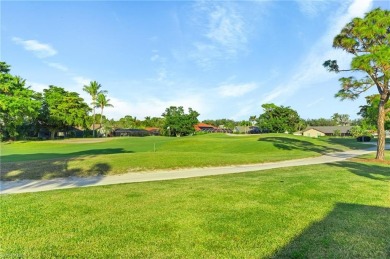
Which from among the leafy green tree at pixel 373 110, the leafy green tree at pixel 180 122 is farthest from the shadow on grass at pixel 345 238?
the leafy green tree at pixel 180 122

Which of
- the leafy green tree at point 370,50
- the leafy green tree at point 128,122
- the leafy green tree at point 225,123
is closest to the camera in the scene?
the leafy green tree at point 370,50

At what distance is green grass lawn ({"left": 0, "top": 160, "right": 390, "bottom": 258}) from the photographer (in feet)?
14.1

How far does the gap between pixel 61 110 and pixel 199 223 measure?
2704 inches

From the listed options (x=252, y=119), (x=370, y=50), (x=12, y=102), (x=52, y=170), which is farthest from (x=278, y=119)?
(x=12, y=102)

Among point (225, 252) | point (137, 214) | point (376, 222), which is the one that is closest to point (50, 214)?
point (137, 214)

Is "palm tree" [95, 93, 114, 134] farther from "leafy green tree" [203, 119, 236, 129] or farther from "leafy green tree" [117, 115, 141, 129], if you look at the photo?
"leafy green tree" [203, 119, 236, 129]

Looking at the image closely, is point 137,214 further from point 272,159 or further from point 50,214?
point 272,159

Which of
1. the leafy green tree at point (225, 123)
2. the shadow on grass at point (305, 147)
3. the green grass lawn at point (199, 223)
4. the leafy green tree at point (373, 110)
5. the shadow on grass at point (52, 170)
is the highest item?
the leafy green tree at point (225, 123)

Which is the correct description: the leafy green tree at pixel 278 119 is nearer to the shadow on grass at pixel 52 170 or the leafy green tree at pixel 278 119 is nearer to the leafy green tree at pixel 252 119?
the leafy green tree at pixel 252 119

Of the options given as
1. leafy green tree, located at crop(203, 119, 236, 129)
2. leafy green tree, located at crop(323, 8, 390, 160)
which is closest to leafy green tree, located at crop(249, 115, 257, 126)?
leafy green tree, located at crop(203, 119, 236, 129)

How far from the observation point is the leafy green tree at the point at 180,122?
81500 mm

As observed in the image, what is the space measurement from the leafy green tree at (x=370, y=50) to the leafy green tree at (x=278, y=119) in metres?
74.0

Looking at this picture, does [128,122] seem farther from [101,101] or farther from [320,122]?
[320,122]

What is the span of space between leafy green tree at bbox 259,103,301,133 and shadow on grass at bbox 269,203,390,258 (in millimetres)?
88654
